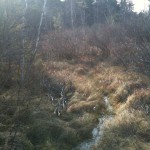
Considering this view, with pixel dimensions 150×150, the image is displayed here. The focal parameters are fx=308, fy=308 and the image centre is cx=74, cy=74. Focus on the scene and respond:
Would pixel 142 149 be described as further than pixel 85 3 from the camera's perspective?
No

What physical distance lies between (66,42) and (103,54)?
3307mm

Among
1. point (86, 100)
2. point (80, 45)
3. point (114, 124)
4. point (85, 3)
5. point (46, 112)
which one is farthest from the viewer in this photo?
point (85, 3)

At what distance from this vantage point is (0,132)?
804 cm

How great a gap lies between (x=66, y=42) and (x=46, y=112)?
37.6ft

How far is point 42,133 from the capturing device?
28.5ft

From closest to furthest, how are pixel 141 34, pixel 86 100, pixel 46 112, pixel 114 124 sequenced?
1. pixel 114 124
2. pixel 46 112
3. pixel 86 100
4. pixel 141 34

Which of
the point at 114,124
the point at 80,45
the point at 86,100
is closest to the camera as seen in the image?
the point at 114,124

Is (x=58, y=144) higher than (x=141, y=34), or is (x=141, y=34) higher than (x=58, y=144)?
(x=141, y=34)

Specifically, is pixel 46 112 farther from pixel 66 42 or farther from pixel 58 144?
pixel 66 42

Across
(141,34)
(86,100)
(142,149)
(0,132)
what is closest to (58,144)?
(0,132)

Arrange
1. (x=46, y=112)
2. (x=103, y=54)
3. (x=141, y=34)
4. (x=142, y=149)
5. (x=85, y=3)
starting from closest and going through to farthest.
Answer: (x=142, y=149) → (x=46, y=112) → (x=141, y=34) → (x=103, y=54) → (x=85, y=3)

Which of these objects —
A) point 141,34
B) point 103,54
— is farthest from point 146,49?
point 103,54

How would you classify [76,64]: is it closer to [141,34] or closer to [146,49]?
[141,34]

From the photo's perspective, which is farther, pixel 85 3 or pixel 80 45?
pixel 85 3
